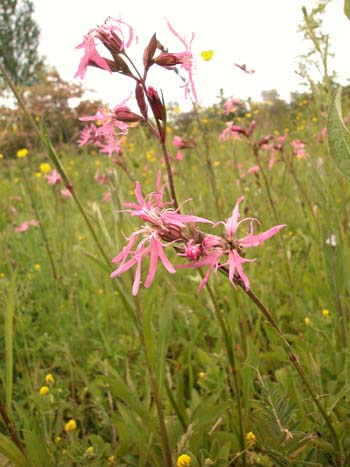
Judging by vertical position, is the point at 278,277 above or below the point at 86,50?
below

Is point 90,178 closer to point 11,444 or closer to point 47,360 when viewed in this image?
point 47,360

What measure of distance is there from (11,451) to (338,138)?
0.68 meters

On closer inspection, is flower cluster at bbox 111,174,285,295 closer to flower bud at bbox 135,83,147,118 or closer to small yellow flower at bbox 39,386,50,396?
flower bud at bbox 135,83,147,118

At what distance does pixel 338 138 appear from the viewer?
53cm

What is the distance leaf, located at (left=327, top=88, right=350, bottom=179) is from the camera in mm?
520

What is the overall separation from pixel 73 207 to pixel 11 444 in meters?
2.58

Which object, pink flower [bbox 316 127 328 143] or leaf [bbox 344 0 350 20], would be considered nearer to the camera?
leaf [bbox 344 0 350 20]

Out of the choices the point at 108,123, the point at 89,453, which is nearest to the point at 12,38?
the point at 108,123

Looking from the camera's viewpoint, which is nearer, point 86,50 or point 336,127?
point 336,127

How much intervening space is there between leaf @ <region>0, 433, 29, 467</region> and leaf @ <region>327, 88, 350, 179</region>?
0.65m

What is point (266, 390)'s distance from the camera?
2.34 ft

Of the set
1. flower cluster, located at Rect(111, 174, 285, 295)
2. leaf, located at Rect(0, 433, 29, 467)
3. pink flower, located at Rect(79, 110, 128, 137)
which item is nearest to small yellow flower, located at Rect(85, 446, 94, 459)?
leaf, located at Rect(0, 433, 29, 467)

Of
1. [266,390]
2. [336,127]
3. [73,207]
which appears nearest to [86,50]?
[336,127]

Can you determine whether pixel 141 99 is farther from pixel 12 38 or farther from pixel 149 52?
pixel 12 38
